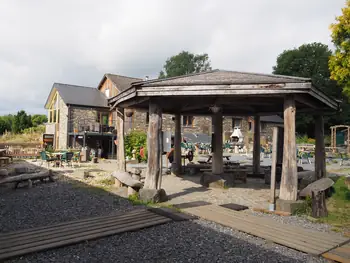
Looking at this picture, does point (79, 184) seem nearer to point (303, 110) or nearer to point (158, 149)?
point (158, 149)

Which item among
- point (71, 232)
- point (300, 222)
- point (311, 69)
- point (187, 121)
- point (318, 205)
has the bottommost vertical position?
point (300, 222)

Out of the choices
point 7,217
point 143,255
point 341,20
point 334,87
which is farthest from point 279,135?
point 334,87

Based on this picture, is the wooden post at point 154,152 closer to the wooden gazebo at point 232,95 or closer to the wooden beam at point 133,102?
the wooden gazebo at point 232,95

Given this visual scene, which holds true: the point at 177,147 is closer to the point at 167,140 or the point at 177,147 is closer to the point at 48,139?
the point at 167,140

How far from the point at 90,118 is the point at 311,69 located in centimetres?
3064

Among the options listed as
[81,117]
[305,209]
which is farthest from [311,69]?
[305,209]

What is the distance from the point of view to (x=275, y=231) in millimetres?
4605

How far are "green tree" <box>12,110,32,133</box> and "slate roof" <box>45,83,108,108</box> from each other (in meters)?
10.9

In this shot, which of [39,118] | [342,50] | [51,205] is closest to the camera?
[51,205]

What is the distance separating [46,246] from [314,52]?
4345 centimetres

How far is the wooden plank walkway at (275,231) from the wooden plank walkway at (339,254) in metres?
0.07

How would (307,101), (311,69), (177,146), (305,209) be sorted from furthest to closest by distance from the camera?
(311,69) → (177,146) → (307,101) → (305,209)

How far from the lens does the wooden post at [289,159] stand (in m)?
6.09

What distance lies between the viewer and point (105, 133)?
2288cm
